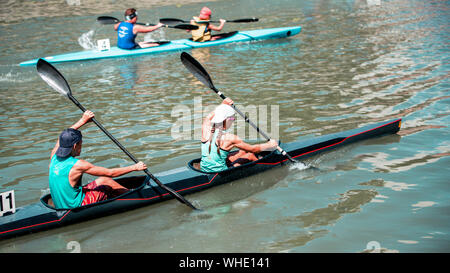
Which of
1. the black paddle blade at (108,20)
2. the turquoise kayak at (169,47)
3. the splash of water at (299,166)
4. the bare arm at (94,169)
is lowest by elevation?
the splash of water at (299,166)

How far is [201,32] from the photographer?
15.8 m

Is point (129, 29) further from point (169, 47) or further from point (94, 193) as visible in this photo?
point (94, 193)

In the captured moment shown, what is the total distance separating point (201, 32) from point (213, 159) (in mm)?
10710

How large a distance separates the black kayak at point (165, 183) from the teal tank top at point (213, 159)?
10 cm

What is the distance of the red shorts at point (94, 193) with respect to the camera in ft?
17.2

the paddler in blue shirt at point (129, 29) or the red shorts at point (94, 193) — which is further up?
the paddler in blue shirt at point (129, 29)

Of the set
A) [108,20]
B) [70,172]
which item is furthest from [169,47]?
[70,172]

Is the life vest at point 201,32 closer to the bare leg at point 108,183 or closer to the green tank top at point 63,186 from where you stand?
the bare leg at point 108,183

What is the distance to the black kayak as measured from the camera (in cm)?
497

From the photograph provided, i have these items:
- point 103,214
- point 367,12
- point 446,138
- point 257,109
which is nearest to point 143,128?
point 257,109

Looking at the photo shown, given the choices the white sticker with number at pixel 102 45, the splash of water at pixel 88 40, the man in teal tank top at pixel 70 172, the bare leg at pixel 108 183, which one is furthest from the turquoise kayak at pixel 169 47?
the man in teal tank top at pixel 70 172

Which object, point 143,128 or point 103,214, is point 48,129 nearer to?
point 143,128
